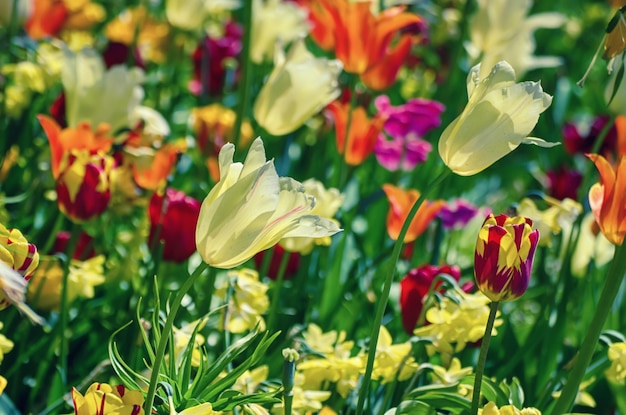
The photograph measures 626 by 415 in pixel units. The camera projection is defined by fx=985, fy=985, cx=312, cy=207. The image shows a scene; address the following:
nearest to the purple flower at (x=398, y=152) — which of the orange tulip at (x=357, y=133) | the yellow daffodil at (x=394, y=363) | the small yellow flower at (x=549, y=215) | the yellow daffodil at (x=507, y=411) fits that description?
the orange tulip at (x=357, y=133)

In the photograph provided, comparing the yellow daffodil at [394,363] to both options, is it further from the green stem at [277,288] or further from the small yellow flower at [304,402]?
the green stem at [277,288]

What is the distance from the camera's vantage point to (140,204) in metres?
1.92

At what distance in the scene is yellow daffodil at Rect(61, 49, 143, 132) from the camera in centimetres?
189

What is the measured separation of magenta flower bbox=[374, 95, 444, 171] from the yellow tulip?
3.69 ft

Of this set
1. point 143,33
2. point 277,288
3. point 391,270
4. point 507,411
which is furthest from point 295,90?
point 143,33

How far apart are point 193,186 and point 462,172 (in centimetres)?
136

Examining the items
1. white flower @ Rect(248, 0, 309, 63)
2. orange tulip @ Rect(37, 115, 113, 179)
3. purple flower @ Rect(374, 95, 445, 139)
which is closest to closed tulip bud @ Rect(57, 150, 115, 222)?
orange tulip @ Rect(37, 115, 113, 179)

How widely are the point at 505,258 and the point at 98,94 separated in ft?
3.49

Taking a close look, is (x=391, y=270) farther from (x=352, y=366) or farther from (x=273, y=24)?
(x=273, y=24)

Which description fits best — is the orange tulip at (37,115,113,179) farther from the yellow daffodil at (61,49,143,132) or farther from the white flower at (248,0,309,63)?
the white flower at (248,0,309,63)

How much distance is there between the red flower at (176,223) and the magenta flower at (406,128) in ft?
2.18

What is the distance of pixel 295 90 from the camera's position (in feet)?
5.67

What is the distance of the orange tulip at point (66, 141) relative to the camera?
161 cm

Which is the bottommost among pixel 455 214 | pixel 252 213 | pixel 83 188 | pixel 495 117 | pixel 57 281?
pixel 57 281
